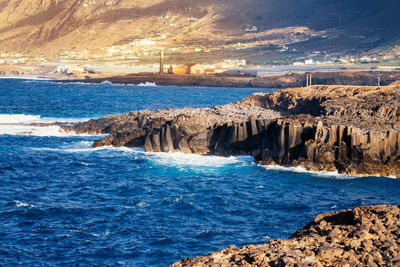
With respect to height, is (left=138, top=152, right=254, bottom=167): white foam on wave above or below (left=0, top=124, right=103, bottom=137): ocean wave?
below

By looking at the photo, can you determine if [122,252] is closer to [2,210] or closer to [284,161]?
[2,210]

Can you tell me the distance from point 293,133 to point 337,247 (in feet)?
60.6

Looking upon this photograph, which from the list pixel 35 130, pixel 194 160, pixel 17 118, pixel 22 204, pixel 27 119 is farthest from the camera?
pixel 17 118

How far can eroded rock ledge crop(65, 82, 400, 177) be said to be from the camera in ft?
92.0

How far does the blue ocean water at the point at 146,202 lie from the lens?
57.8 ft

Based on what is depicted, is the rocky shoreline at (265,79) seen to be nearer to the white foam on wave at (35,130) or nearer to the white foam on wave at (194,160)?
the white foam on wave at (35,130)

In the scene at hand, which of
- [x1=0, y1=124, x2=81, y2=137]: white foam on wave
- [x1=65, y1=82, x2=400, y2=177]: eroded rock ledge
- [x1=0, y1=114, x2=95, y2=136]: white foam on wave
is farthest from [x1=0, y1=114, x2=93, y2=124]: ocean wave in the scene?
[x1=65, y1=82, x2=400, y2=177]: eroded rock ledge

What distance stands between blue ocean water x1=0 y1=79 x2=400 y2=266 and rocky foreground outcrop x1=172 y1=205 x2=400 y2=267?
4.92m

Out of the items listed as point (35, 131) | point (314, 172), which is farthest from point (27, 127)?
point (314, 172)

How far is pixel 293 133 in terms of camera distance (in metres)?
29.7

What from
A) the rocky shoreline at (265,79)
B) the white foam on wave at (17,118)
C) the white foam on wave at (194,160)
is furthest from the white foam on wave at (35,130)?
the rocky shoreline at (265,79)

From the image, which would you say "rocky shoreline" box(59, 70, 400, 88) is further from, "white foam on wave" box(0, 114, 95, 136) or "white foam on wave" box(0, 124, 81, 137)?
"white foam on wave" box(0, 124, 81, 137)

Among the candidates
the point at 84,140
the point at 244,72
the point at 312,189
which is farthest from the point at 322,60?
the point at 312,189

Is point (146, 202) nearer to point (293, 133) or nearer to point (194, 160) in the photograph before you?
point (194, 160)
